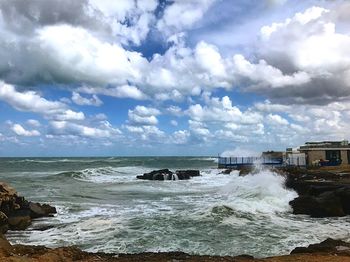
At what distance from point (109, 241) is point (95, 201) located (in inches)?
516

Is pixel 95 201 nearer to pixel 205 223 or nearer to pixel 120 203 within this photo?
pixel 120 203

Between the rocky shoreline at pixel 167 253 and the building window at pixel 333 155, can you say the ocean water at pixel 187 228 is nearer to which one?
the rocky shoreline at pixel 167 253

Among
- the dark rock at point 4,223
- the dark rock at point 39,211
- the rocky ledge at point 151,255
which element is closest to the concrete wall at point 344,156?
the dark rock at point 39,211

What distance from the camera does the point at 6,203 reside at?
63.0 feet

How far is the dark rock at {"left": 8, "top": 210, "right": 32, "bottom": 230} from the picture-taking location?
17281 millimetres

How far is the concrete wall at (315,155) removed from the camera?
53331mm

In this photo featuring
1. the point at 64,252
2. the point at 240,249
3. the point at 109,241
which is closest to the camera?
the point at 64,252

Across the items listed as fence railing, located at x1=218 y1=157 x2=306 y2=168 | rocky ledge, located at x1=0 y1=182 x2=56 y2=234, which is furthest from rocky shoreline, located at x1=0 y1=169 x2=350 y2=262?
fence railing, located at x1=218 y1=157 x2=306 y2=168

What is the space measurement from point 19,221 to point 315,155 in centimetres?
4424

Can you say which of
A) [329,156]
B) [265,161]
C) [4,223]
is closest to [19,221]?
[4,223]

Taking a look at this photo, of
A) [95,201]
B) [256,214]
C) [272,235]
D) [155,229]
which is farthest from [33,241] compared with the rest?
[95,201]

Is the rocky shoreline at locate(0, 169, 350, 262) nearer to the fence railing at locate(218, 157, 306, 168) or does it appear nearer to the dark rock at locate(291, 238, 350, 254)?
the dark rock at locate(291, 238, 350, 254)

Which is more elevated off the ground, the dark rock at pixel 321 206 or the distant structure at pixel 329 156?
the distant structure at pixel 329 156

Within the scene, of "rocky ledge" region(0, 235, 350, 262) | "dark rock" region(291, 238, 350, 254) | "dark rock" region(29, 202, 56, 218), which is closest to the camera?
"rocky ledge" region(0, 235, 350, 262)
